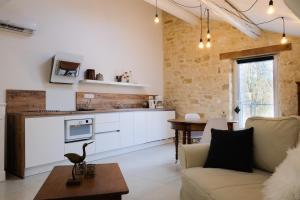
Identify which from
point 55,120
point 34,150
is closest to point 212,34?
point 55,120

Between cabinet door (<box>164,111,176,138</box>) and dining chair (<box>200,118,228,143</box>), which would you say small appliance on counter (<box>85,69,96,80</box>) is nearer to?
cabinet door (<box>164,111,176,138</box>)

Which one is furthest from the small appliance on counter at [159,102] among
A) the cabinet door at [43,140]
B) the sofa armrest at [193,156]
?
the sofa armrest at [193,156]

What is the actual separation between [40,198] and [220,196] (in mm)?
1231

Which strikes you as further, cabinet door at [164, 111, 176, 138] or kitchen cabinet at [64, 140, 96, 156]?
cabinet door at [164, 111, 176, 138]

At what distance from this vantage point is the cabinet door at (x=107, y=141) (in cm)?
467

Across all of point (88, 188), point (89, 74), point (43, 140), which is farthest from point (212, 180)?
point (89, 74)

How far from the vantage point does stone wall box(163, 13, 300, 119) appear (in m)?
4.93

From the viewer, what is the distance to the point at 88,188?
6.06ft

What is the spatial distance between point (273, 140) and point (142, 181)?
6.17ft

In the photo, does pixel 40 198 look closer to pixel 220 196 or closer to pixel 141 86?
pixel 220 196

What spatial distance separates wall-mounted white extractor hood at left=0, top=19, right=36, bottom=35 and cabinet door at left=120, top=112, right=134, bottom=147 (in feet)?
7.50

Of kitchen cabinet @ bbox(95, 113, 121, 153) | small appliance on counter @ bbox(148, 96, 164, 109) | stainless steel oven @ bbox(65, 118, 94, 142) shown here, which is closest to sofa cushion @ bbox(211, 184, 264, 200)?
stainless steel oven @ bbox(65, 118, 94, 142)

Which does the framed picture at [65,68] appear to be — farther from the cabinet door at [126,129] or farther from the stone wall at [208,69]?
the stone wall at [208,69]

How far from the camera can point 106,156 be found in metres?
4.93
